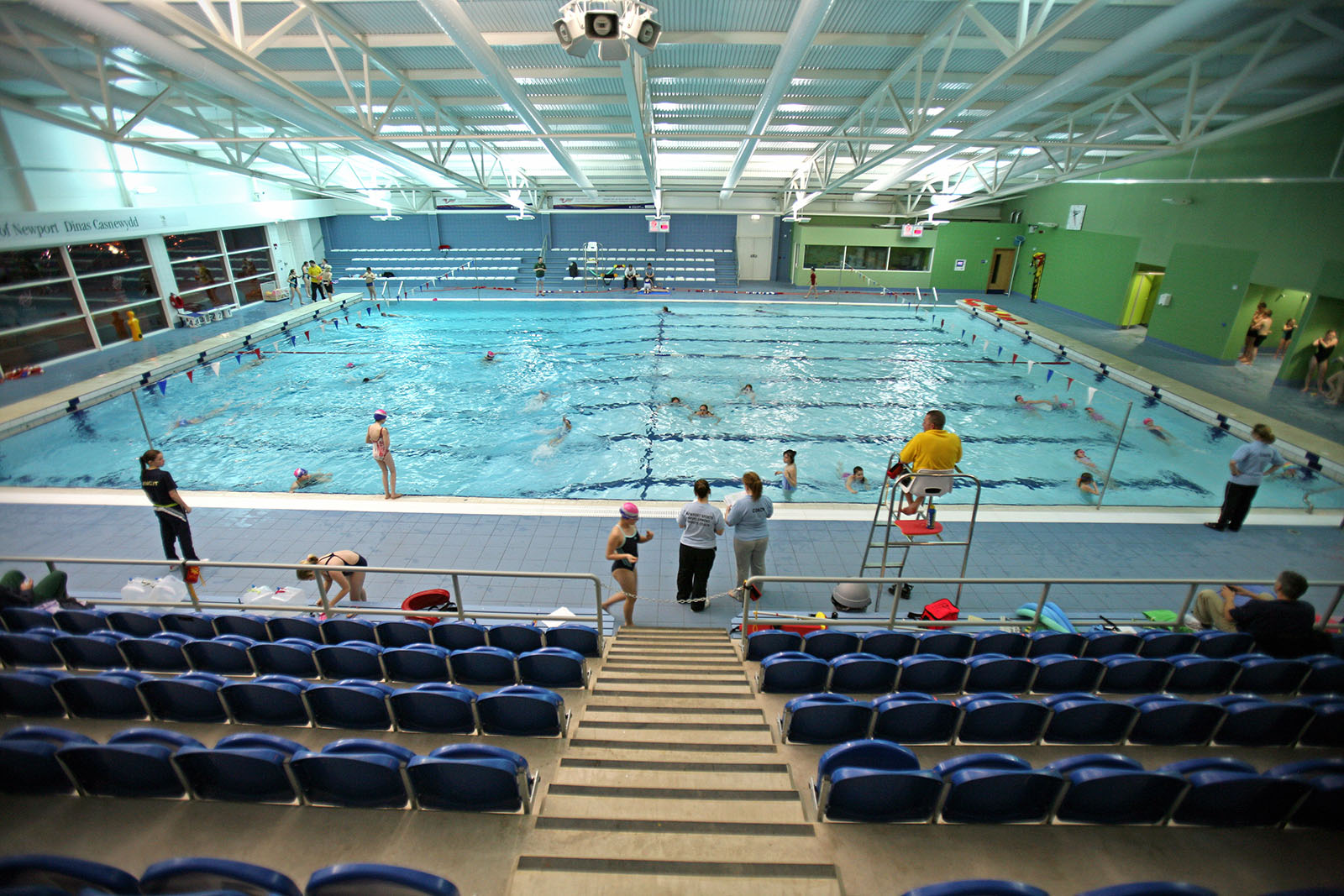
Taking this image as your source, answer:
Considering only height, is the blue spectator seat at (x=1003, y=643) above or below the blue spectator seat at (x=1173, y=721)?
below

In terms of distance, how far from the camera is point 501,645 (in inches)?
175

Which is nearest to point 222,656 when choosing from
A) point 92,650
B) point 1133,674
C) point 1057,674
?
point 92,650

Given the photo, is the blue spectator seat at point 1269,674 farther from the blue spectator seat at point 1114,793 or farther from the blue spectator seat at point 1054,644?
the blue spectator seat at point 1114,793

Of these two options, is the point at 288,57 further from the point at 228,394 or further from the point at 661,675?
the point at 661,675

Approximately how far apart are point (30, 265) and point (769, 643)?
18880mm

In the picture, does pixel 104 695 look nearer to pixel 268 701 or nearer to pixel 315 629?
pixel 268 701

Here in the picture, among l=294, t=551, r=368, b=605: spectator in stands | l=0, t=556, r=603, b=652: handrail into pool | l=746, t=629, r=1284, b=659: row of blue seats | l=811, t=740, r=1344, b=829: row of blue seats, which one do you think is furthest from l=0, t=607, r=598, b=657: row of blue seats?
l=811, t=740, r=1344, b=829: row of blue seats

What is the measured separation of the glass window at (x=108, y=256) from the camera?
1485cm

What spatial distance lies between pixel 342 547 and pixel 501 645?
372 cm

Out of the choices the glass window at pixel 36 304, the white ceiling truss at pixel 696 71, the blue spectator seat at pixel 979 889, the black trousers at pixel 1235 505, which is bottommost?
the black trousers at pixel 1235 505

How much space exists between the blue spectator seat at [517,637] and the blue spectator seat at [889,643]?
2.41 m

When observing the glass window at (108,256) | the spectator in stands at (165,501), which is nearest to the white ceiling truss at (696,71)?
the glass window at (108,256)

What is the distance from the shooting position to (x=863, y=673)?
3826 millimetres

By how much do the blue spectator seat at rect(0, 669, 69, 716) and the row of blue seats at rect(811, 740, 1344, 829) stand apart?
14.7 feet
